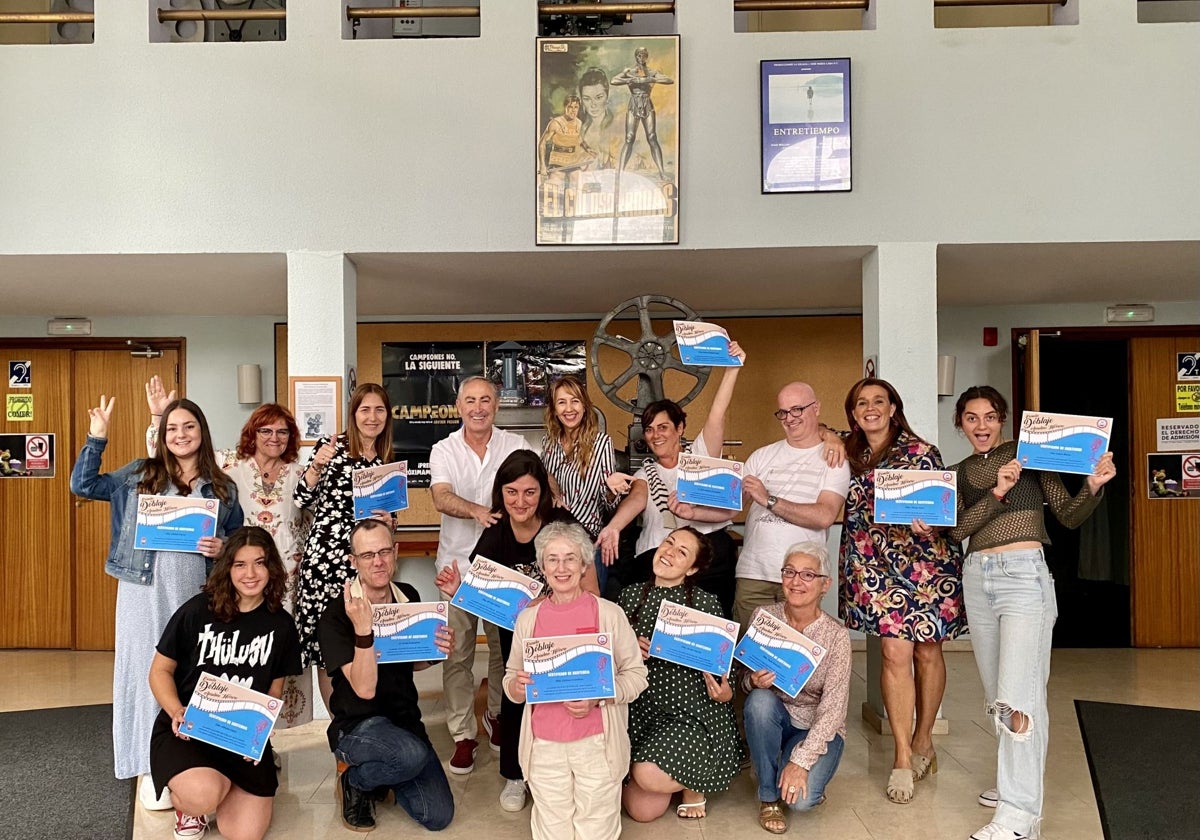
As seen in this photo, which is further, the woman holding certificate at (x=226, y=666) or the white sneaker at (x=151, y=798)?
the white sneaker at (x=151, y=798)

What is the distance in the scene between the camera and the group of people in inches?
113

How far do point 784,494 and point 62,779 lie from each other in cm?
305

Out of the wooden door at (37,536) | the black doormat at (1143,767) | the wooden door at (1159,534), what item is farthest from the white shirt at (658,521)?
the wooden door at (37,536)

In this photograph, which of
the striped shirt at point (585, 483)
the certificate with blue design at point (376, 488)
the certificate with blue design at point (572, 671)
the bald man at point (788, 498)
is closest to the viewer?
the certificate with blue design at point (572, 671)

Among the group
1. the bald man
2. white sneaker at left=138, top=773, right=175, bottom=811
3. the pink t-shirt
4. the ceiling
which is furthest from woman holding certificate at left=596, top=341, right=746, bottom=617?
white sneaker at left=138, top=773, right=175, bottom=811

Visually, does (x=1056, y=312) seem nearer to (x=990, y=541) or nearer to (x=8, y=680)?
(x=990, y=541)

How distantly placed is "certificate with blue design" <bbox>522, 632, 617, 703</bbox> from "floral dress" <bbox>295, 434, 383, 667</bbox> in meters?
1.02

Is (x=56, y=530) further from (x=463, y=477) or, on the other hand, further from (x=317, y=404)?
(x=463, y=477)

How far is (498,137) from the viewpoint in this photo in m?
4.14

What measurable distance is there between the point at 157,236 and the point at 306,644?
2.03m

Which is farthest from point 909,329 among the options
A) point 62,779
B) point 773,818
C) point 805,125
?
point 62,779

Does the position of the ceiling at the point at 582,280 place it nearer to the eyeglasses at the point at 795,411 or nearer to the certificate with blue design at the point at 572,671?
the eyeglasses at the point at 795,411

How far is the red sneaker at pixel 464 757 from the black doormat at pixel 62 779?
1.15 m

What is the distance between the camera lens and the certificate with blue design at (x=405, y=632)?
9.71 ft
